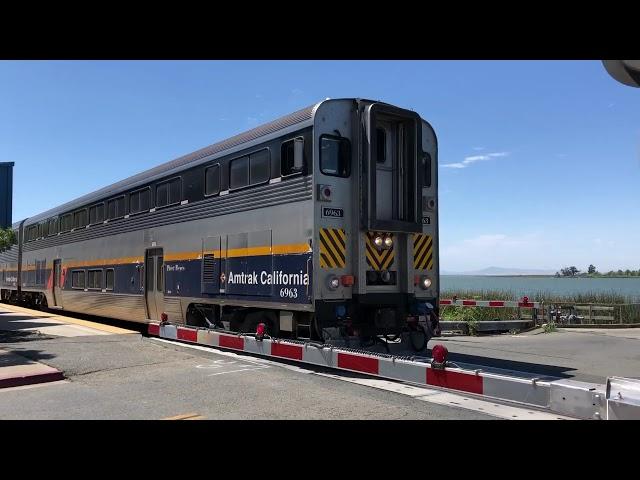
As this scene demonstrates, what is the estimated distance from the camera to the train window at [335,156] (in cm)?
859

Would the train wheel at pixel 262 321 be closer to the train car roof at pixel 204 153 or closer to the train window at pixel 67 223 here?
the train car roof at pixel 204 153

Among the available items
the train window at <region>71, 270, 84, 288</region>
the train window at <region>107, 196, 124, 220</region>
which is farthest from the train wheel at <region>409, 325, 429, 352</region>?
the train window at <region>71, 270, 84, 288</region>

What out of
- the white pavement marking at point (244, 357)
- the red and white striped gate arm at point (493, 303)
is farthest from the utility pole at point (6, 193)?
the red and white striped gate arm at point (493, 303)

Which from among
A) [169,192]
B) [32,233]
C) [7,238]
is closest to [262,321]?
[169,192]

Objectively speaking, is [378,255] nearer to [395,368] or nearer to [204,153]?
[395,368]

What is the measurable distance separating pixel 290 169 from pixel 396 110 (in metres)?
2.01

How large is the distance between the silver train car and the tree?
58.5 ft

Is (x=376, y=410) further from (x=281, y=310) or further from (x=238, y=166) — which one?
(x=238, y=166)

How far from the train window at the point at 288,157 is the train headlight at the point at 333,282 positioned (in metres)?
1.74

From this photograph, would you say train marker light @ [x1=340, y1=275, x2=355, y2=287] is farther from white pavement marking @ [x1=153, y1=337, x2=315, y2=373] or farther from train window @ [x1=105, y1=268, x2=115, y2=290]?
train window @ [x1=105, y1=268, x2=115, y2=290]

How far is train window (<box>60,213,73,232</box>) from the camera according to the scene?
19125mm

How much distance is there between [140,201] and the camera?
14078 mm

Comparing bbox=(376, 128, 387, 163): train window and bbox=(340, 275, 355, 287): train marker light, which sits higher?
bbox=(376, 128, 387, 163): train window
